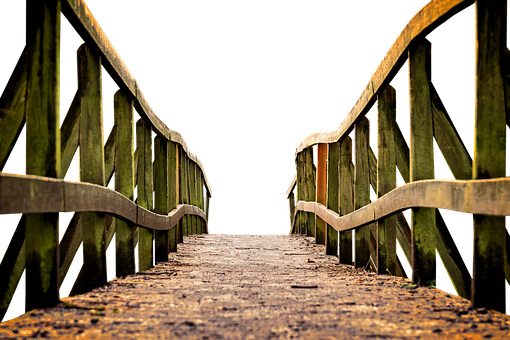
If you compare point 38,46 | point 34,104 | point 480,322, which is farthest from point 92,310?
point 480,322

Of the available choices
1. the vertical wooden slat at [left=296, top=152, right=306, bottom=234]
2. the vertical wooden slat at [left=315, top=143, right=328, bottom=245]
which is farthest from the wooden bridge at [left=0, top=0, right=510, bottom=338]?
the vertical wooden slat at [left=296, top=152, right=306, bottom=234]

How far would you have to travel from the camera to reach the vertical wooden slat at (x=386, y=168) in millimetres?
4293

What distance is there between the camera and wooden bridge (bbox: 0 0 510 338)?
2.56 m

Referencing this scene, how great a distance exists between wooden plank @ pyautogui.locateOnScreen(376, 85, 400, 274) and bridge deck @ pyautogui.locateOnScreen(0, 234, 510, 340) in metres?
0.20

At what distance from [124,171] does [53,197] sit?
5.74 ft

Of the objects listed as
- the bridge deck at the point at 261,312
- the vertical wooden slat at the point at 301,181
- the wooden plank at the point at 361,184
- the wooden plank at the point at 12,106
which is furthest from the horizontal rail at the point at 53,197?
the vertical wooden slat at the point at 301,181

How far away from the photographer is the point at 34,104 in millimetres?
2582

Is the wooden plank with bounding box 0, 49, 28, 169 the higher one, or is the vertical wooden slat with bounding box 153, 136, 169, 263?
the wooden plank with bounding box 0, 49, 28, 169

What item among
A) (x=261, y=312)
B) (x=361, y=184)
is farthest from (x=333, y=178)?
(x=261, y=312)

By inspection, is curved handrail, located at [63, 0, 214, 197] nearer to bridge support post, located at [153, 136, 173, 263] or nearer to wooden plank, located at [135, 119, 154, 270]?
wooden plank, located at [135, 119, 154, 270]

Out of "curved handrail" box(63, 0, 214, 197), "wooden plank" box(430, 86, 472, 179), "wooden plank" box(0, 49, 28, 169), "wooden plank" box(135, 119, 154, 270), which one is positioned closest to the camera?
"wooden plank" box(0, 49, 28, 169)

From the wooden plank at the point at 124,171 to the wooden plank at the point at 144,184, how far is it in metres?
0.74

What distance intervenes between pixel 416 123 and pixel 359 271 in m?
1.92

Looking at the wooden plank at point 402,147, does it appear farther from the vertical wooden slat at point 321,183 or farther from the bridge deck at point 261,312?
the vertical wooden slat at point 321,183
